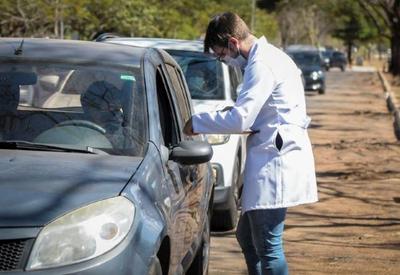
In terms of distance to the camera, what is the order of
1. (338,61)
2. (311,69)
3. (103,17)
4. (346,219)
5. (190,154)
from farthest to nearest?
(338,61) → (311,69) → (103,17) → (346,219) → (190,154)

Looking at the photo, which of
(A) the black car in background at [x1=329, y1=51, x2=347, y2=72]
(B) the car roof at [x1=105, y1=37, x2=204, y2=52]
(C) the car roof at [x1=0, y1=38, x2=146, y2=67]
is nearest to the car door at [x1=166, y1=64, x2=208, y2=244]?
(C) the car roof at [x1=0, y1=38, x2=146, y2=67]

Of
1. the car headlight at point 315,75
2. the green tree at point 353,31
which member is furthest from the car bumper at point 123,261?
the green tree at point 353,31

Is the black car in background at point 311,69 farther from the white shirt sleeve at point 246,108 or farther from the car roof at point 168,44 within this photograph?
the white shirt sleeve at point 246,108

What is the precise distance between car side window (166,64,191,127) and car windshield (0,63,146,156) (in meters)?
0.83

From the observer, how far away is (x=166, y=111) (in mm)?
5734

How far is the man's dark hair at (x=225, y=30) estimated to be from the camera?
5.08 m

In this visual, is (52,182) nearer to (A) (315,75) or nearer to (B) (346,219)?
(B) (346,219)

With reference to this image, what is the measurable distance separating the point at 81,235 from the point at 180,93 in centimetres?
261

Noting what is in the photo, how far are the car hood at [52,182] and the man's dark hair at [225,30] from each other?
869 millimetres

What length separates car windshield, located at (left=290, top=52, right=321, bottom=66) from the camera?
3909cm

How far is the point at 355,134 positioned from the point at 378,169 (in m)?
6.90

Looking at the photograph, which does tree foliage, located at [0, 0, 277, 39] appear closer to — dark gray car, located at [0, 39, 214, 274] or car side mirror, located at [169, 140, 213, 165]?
dark gray car, located at [0, 39, 214, 274]

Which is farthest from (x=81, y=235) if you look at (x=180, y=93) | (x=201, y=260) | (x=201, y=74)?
(x=201, y=74)

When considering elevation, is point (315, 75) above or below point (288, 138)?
below
